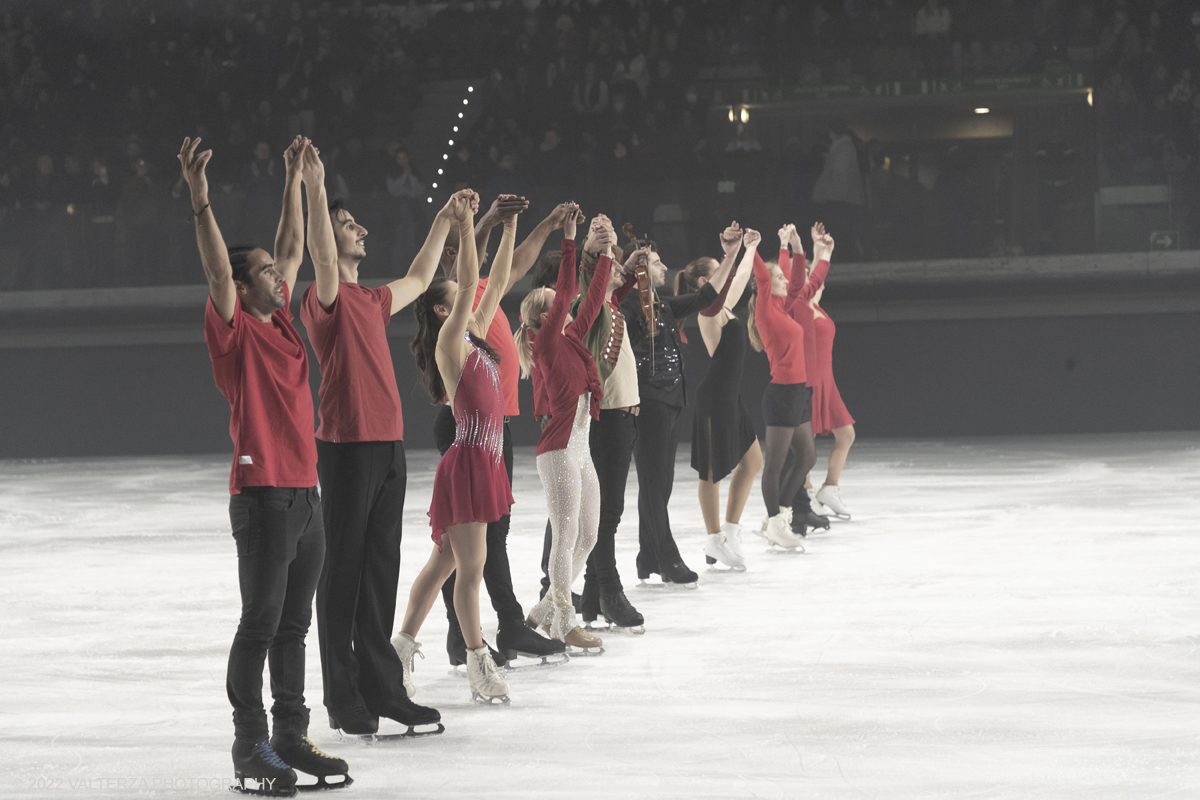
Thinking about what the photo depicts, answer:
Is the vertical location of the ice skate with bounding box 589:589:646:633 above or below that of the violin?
below

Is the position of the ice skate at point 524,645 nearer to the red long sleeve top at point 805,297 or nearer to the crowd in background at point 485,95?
the red long sleeve top at point 805,297

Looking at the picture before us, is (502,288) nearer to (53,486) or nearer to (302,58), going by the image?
(53,486)

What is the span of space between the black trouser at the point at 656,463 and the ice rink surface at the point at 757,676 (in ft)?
0.96

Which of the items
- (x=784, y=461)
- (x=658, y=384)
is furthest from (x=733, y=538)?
(x=658, y=384)

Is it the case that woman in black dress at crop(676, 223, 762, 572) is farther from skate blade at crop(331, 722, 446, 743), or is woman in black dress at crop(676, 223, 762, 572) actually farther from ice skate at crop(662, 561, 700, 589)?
skate blade at crop(331, 722, 446, 743)

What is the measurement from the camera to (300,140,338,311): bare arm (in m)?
3.29

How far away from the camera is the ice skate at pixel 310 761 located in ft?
10.3

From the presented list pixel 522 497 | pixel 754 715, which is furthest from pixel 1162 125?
pixel 754 715

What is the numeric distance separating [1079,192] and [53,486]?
11052 mm

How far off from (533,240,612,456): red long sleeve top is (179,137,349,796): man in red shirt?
4.79 feet

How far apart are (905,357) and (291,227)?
43.3 feet

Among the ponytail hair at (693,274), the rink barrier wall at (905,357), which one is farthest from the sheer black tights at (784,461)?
the rink barrier wall at (905,357)

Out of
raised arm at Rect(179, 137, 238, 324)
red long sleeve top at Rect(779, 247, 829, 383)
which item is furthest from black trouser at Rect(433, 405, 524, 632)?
red long sleeve top at Rect(779, 247, 829, 383)

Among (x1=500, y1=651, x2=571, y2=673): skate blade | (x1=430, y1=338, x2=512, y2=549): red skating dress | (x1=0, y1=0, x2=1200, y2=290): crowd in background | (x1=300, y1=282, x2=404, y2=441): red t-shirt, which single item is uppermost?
(x1=0, y1=0, x2=1200, y2=290): crowd in background
